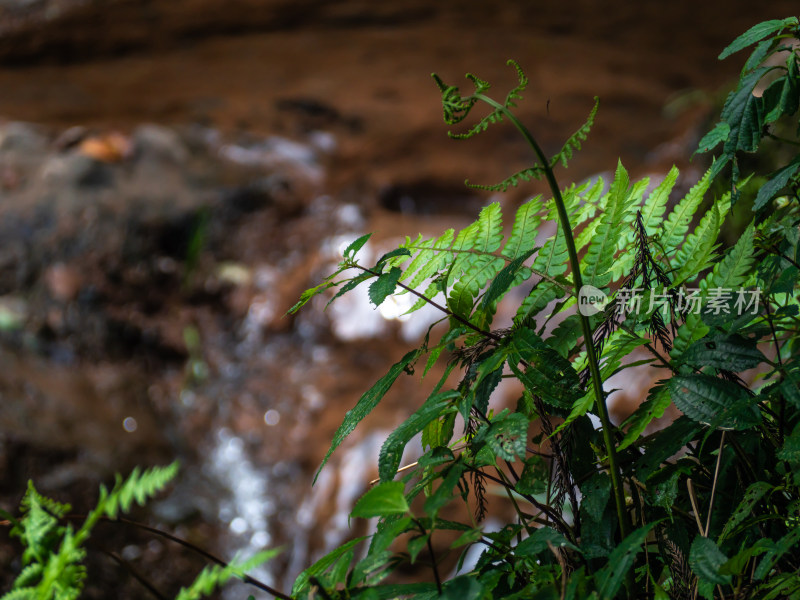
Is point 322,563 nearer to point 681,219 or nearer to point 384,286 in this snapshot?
point 384,286

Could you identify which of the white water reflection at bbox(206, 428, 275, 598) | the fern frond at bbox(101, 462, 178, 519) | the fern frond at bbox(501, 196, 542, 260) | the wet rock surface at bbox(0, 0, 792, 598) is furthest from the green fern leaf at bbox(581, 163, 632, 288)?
the white water reflection at bbox(206, 428, 275, 598)

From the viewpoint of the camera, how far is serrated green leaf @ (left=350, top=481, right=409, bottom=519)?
87cm

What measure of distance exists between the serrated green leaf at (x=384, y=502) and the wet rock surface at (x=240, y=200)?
2315 mm

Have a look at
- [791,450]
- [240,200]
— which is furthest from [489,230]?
[240,200]

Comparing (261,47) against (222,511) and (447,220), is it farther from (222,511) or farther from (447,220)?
(222,511)

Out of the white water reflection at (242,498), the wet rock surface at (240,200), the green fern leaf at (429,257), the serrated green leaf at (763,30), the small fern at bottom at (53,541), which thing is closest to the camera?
the small fern at bottom at (53,541)

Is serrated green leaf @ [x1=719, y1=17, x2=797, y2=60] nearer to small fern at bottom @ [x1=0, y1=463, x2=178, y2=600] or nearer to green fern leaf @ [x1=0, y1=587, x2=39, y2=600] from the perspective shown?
small fern at bottom @ [x1=0, y1=463, x2=178, y2=600]

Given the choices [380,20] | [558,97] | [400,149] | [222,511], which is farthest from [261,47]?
[222,511]

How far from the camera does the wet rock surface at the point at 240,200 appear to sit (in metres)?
4.69

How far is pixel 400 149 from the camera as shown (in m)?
7.64

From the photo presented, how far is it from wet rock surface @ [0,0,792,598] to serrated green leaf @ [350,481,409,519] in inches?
91.1

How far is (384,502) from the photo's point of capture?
0.89 metres

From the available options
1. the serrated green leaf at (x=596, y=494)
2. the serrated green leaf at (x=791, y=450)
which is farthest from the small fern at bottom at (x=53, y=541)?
the serrated green leaf at (x=791, y=450)

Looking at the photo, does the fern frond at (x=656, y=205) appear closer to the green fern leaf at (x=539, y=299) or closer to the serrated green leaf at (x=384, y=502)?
the green fern leaf at (x=539, y=299)
